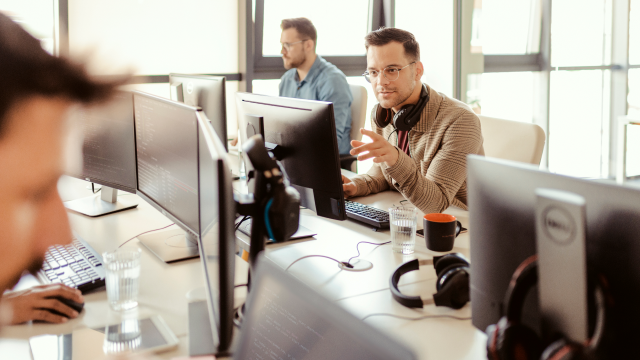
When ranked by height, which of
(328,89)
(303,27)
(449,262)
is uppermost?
(303,27)

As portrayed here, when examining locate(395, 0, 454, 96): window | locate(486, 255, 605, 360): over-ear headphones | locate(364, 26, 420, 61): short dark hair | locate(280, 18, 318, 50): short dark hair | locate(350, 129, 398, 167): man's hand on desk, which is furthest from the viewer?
locate(395, 0, 454, 96): window

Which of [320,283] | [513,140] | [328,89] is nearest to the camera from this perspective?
[320,283]

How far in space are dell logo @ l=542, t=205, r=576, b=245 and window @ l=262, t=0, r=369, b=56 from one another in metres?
3.58

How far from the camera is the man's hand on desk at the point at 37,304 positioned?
3.47ft

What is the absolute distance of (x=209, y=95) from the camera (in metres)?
2.09

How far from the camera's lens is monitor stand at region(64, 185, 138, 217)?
6.15 ft

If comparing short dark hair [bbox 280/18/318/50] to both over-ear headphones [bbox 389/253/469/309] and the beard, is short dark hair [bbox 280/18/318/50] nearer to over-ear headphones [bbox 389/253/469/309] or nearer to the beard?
the beard

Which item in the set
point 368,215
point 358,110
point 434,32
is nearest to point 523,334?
point 368,215

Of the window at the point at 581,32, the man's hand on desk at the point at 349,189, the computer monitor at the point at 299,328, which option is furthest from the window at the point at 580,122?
the computer monitor at the point at 299,328

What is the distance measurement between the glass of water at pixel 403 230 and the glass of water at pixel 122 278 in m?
0.70

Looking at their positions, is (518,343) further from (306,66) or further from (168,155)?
(306,66)

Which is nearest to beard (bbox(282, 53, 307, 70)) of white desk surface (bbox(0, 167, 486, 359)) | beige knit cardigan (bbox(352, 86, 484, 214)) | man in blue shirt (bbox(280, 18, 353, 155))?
man in blue shirt (bbox(280, 18, 353, 155))

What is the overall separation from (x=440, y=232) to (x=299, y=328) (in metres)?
0.90

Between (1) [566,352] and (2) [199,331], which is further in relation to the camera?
(2) [199,331]
